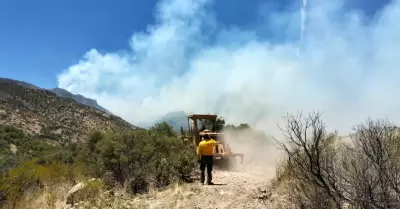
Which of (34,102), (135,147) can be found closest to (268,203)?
(135,147)

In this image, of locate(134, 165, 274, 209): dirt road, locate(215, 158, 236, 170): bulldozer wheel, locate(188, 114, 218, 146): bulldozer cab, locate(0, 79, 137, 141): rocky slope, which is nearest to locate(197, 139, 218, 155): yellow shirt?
locate(134, 165, 274, 209): dirt road

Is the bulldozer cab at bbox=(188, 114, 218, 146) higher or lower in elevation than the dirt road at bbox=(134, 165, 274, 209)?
higher

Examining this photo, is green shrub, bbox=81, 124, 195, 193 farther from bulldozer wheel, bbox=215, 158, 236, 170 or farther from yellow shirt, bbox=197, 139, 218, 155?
bulldozer wheel, bbox=215, 158, 236, 170

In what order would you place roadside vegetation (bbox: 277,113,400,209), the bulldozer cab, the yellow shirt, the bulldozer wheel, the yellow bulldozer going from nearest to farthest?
roadside vegetation (bbox: 277,113,400,209), the yellow shirt, the bulldozer wheel, the yellow bulldozer, the bulldozer cab

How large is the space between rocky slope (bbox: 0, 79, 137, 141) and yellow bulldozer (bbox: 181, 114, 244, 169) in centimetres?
2750

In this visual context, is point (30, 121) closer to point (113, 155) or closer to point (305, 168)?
point (113, 155)

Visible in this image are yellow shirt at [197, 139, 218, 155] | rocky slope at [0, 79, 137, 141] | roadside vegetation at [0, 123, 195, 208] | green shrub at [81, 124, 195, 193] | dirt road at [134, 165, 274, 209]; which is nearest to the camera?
dirt road at [134, 165, 274, 209]

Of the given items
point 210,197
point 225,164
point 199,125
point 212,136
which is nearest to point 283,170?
point 210,197

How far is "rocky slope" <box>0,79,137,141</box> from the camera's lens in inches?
2250

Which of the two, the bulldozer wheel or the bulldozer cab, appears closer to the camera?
the bulldozer wheel

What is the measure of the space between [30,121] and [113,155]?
4637 centimetres

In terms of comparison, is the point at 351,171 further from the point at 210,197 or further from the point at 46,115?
the point at 46,115

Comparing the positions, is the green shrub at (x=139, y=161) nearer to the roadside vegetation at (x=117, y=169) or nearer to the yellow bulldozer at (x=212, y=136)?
the roadside vegetation at (x=117, y=169)

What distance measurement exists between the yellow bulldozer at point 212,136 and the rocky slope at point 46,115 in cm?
2750
